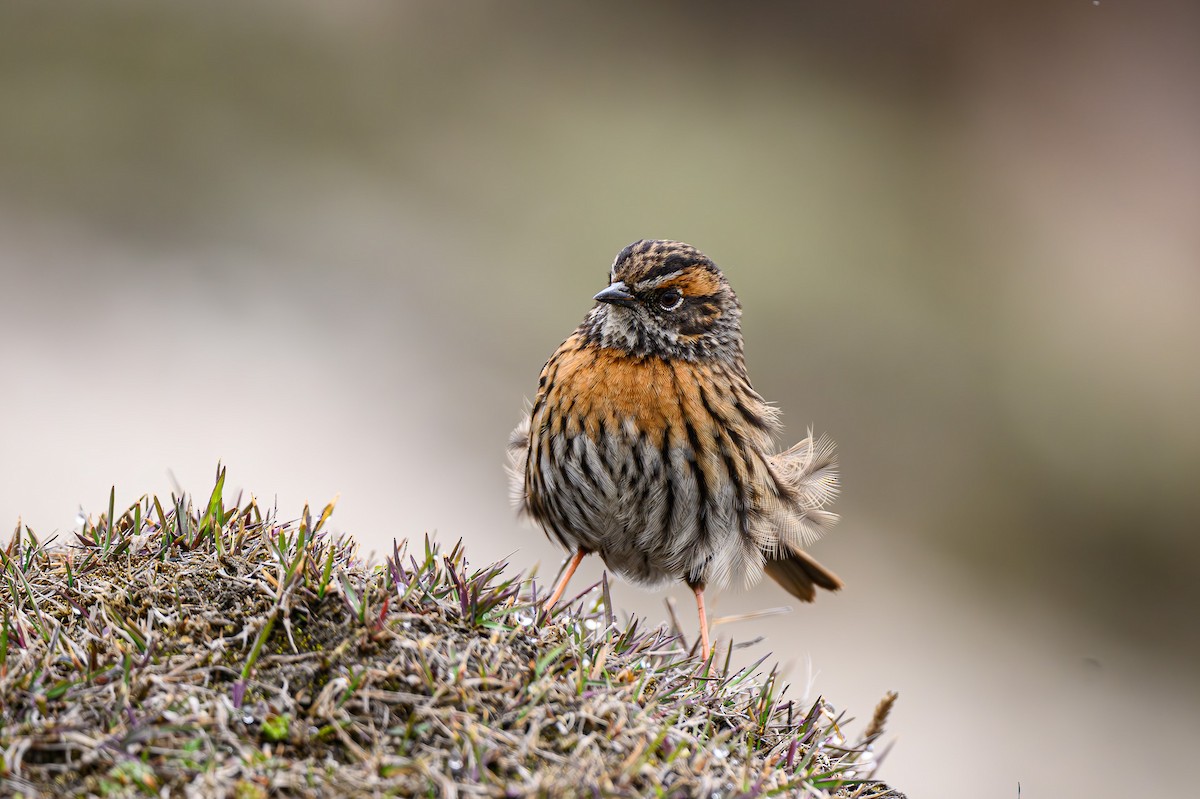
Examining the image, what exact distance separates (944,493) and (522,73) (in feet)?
28.5

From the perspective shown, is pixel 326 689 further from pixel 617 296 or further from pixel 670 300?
pixel 670 300

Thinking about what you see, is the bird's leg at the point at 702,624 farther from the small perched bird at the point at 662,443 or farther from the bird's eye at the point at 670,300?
the bird's eye at the point at 670,300

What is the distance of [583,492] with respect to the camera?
5.19m

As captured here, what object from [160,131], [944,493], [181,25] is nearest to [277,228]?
[160,131]

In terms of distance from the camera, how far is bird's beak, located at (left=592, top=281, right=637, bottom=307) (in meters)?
5.21

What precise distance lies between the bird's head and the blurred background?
293 cm

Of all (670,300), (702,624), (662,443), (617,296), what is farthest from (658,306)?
(702,624)

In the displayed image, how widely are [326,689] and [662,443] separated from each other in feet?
8.21

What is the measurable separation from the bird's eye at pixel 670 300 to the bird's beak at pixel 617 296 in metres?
0.14

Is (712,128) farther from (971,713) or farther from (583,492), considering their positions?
(583,492)

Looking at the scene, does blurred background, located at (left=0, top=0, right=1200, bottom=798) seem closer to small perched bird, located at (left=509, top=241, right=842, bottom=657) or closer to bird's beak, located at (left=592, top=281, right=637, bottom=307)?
small perched bird, located at (left=509, top=241, right=842, bottom=657)

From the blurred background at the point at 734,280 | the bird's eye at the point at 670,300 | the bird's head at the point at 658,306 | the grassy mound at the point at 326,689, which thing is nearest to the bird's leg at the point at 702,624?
the grassy mound at the point at 326,689

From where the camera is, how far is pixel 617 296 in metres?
5.25

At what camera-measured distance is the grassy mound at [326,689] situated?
2.63 m
